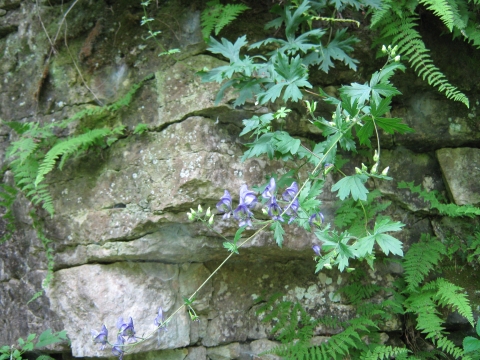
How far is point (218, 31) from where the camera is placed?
3.15m

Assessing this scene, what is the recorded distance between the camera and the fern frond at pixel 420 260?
3320 mm

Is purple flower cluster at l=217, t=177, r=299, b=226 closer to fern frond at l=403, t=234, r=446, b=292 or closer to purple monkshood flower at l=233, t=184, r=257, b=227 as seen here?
purple monkshood flower at l=233, t=184, r=257, b=227

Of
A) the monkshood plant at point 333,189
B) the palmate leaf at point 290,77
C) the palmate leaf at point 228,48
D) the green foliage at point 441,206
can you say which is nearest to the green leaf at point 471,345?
the green foliage at point 441,206

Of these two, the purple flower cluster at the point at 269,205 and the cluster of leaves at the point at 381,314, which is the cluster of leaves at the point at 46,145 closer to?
the purple flower cluster at the point at 269,205

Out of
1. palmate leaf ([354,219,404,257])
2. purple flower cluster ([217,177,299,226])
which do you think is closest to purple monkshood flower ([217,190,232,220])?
purple flower cluster ([217,177,299,226])

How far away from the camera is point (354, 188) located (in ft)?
8.10

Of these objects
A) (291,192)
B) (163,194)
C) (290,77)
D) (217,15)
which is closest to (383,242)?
(291,192)

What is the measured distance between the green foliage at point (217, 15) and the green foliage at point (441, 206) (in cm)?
156

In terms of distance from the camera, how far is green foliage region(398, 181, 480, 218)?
3304mm

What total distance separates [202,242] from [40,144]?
1.29 m

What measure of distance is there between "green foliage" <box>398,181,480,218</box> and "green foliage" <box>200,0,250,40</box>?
1.56 metres

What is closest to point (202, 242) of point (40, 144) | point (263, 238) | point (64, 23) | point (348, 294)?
point (263, 238)

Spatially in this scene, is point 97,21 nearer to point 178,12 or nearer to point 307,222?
point 178,12

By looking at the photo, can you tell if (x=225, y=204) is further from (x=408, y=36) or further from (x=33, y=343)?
(x=33, y=343)
